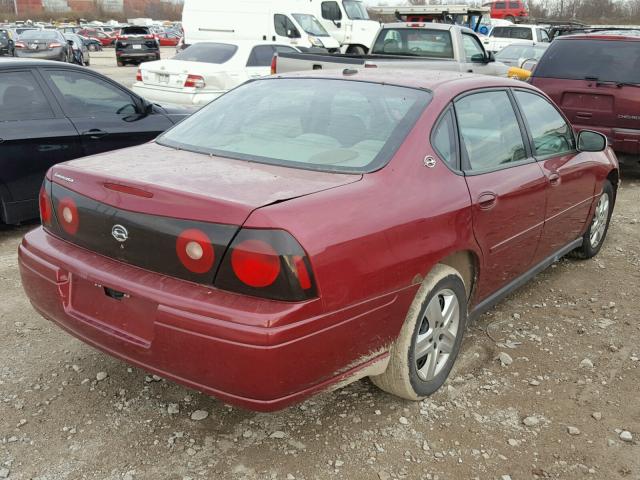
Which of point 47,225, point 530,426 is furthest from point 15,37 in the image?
point 530,426

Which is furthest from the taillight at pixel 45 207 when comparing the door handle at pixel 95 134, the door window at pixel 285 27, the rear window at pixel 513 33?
the rear window at pixel 513 33

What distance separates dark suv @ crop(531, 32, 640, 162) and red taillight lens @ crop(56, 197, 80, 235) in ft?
21.6

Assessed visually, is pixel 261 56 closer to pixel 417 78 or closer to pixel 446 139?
pixel 417 78

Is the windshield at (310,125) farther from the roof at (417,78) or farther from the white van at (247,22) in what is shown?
the white van at (247,22)

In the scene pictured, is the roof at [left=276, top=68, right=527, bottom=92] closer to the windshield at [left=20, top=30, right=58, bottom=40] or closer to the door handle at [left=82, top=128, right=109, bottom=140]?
the door handle at [left=82, top=128, right=109, bottom=140]

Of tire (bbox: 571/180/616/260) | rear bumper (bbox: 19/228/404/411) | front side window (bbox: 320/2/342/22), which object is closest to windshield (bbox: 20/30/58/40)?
front side window (bbox: 320/2/342/22)

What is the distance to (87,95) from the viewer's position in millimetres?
5895

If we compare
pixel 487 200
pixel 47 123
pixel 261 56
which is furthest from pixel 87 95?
pixel 261 56

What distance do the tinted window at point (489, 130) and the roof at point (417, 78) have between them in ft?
0.23

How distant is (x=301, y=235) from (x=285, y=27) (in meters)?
14.3

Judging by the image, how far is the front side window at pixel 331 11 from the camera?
Answer: 63.0 ft

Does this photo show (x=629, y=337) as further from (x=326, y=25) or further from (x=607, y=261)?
(x=326, y=25)

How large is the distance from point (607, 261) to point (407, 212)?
3246mm

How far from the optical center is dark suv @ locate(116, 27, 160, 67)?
27.5 m
